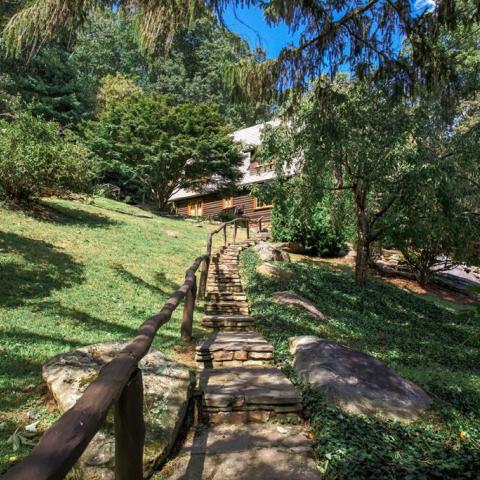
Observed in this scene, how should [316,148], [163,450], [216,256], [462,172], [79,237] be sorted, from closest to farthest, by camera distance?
[163,450], [316,148], [462,172], [79,237], [216,256]

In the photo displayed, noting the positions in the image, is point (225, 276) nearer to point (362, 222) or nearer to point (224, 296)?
point (224, 296)

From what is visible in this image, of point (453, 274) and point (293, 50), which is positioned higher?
point (293, 50)

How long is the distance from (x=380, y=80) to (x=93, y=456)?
6319 mm

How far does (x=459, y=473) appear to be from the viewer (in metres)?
3.18

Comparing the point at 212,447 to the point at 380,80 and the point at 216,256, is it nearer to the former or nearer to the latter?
the point at 380,80

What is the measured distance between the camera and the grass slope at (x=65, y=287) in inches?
168

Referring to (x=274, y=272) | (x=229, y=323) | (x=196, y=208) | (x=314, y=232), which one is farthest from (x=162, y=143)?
(x=229, y=323)

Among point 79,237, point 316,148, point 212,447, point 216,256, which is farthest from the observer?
point 216,256

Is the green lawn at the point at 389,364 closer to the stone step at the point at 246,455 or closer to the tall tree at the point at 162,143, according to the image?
the stone step at the point at 246,455

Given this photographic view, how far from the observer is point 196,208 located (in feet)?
111

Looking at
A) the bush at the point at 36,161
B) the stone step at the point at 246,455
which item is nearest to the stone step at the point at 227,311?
the stone step at the point at 246,455

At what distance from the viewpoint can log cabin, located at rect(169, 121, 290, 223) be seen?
28.3 m

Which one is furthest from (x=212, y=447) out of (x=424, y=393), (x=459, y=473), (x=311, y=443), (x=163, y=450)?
(x=424, y=393)

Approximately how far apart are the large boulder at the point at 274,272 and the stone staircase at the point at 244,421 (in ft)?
17.6
